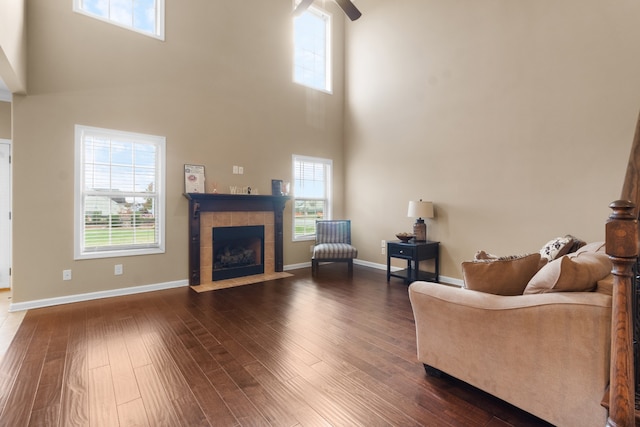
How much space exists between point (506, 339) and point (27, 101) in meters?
5.01

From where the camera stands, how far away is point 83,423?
5.41 feet

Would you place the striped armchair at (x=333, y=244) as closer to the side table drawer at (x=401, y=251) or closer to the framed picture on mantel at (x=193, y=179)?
the side table drawer at (x=401, y=251)

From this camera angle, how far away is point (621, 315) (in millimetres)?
1260

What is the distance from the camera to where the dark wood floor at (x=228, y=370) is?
5.64 feet

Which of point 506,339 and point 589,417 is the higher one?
point 506,339

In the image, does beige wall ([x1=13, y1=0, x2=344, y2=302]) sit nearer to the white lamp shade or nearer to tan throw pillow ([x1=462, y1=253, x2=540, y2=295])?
the white lamp shade

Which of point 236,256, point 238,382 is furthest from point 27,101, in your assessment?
point 238,382

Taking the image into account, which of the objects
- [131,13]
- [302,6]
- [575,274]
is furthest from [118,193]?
[575,274]

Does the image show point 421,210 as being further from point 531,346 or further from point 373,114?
point 531,346

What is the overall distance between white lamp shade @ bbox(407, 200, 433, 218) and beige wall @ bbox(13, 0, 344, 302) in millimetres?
1983

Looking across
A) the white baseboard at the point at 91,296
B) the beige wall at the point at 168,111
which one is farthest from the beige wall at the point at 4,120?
the white baseboard at the point at 91,296

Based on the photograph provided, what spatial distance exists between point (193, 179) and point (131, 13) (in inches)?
90.8

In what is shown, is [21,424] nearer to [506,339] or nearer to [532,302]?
[506,339]

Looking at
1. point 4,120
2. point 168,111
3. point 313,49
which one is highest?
point 313,49
